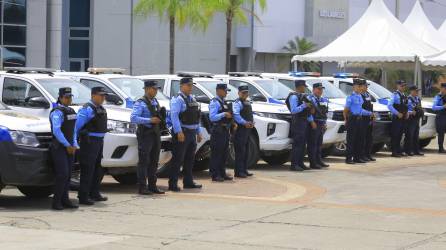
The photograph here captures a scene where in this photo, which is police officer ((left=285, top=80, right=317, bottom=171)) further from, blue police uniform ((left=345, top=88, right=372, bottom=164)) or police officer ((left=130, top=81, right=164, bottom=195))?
police officer ((left=130, top=81, right=164, bottom=195))

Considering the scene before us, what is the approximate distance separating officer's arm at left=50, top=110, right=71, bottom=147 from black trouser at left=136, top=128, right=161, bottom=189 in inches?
67.2

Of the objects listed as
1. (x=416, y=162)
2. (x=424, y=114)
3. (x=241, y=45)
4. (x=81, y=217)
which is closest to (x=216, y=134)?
(x=81, y=217)

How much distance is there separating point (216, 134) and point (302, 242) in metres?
5.51

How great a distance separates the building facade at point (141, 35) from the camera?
140 ft

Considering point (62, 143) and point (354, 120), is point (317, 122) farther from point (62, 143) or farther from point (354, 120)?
point (62, 143)

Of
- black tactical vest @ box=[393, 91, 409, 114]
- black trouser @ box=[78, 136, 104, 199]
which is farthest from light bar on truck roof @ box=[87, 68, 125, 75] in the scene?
black tactical vest @ box=[393, 91, 409, 114]

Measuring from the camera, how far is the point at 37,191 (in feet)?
40.5

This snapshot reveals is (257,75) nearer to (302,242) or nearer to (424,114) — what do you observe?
(424,114)

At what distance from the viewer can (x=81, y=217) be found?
10.7 m

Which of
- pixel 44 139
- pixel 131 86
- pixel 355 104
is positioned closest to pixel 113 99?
pixel 131 86

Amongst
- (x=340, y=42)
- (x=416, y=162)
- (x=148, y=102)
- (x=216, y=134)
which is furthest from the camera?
(x=340, y=42)

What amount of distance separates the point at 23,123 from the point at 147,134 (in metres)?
2.03

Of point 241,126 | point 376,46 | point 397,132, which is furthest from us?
point 376,46

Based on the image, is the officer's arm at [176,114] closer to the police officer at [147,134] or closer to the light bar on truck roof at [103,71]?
the police officer at [147,134]
